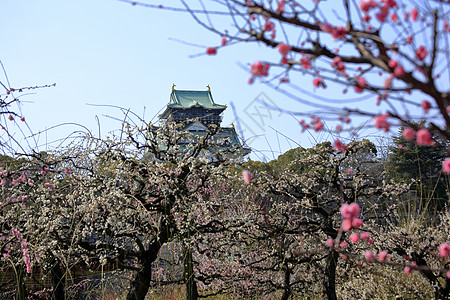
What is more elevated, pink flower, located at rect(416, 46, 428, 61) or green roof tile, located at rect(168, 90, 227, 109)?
green roof tile, located at rect(168, 90, 227, 109)

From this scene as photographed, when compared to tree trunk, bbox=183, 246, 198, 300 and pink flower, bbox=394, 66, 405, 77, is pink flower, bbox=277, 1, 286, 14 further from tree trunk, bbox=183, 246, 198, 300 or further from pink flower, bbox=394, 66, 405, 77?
tree trunk, bbox=183, 246, 198, 300

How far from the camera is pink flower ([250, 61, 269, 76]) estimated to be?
1072 mm

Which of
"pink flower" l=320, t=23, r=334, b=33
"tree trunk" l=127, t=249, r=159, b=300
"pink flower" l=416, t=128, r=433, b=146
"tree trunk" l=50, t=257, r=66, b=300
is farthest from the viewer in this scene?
"tree trunk" l=50, t=257, r=66, b=300

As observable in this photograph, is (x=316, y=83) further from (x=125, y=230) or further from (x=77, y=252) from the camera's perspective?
(x=77, y=252)

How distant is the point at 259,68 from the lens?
1.08 metres

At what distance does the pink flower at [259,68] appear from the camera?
1072 mm

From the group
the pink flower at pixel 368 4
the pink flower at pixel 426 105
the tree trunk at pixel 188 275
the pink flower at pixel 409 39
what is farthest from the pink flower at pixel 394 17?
the tree trunk at pixel 188 275

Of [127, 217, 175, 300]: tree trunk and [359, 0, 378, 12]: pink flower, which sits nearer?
Result: [359, 0, 378, 12]: pink flower

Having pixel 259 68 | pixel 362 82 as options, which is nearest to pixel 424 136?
pixel 362 82

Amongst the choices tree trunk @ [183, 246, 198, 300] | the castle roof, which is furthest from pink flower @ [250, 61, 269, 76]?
the castle roof

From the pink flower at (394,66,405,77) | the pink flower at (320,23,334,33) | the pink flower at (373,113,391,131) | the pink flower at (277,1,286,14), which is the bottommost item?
the pink flower at (373,113,391,131)

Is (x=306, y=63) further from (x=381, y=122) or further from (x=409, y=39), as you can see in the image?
(x=409, y=39)

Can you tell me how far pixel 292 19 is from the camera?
3.64 feet

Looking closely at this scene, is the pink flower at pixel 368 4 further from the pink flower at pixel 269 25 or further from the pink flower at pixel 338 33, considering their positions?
the pink flower at pixel 269 25
